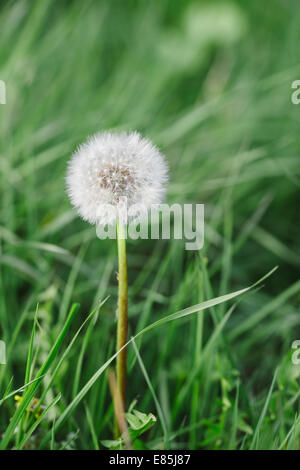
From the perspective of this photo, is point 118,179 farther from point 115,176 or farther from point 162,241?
point 162,241

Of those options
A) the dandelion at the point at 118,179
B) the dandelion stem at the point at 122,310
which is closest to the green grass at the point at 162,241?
the dandelion stem at the point at 122,310

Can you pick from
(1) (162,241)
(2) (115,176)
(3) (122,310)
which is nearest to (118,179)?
(2) (115,176)

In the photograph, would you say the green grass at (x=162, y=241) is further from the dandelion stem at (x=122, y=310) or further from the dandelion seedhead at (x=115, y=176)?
the dandelion seedhead at (x=115, y=176)

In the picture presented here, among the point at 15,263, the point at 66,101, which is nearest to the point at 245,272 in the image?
the point at 15,263

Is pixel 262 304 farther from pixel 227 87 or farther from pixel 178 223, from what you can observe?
pixel 227 87

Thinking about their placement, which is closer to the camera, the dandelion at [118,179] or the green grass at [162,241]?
the dandelion at [118,179]

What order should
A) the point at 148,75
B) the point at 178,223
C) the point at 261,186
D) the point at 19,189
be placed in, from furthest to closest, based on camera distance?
the point at 148,75, the point at 261,186, the point at 19,189, the point at 178,223
